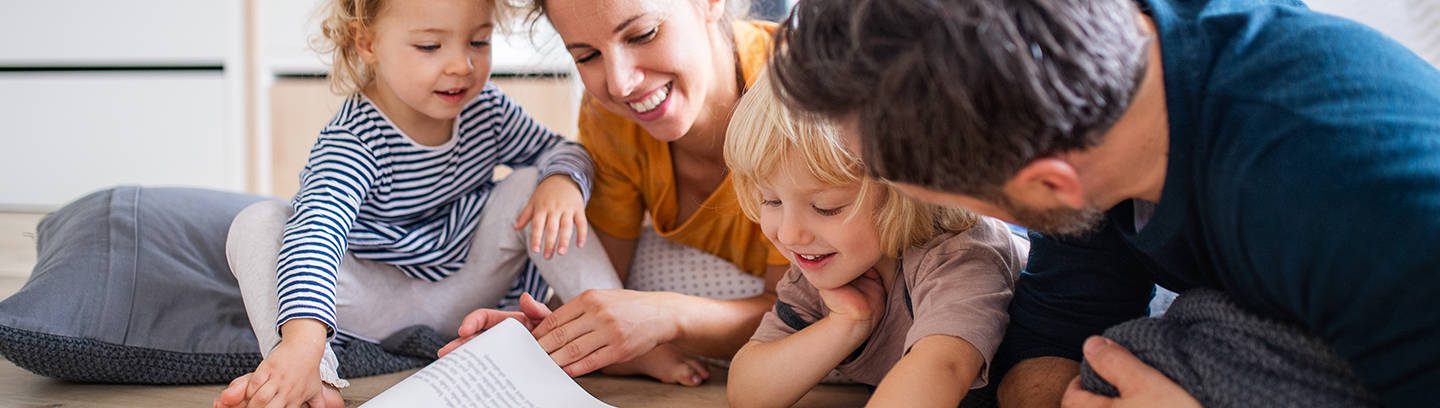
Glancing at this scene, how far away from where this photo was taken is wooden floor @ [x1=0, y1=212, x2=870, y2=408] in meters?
Answer: 0.92

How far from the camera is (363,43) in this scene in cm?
112

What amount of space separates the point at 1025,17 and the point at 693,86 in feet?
1.87

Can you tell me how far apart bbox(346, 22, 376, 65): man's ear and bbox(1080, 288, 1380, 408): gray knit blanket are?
0.91 meters

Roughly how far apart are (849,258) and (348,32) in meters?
0.72

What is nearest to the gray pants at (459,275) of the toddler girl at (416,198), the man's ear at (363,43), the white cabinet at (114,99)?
the toddler girl at (416,198)

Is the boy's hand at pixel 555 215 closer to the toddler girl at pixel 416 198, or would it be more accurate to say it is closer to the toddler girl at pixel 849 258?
the toddler girl at pixel 416 198

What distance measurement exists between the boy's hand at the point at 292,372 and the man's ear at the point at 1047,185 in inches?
26.1

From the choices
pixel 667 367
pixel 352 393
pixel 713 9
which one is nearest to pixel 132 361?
pixel 352 393

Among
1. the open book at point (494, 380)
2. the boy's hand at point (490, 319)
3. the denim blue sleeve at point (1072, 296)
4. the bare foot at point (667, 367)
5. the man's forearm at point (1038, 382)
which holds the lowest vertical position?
the bare foot at point (667, 367)

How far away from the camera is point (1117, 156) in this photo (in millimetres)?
567

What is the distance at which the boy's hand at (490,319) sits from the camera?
36.6 inches

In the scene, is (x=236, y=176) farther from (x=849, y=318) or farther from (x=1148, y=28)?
(x=1148, y=28)

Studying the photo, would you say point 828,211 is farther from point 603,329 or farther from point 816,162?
point 603,329

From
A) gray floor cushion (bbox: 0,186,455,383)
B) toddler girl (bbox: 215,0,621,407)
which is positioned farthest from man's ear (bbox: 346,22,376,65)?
gray floor cushion (bbox: 0,186,455,383)
